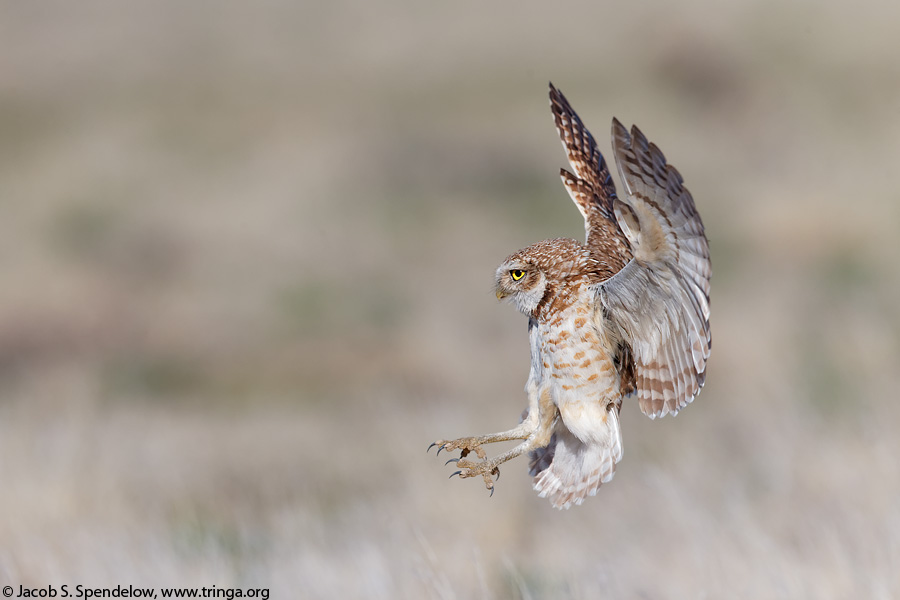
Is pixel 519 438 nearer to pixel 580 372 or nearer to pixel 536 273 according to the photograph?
pixel 580 372

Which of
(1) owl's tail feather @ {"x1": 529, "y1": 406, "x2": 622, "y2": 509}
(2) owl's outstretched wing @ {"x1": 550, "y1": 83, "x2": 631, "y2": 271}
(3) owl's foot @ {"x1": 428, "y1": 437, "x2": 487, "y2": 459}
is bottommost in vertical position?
(1) owl's tail feather @ {"x1": 529, "y1": 406, "x2": 622, "y2": 509}

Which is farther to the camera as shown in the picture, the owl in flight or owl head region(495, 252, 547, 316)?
owl head region(495, 252, 547, 316)

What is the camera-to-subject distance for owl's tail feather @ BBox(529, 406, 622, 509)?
3373mm

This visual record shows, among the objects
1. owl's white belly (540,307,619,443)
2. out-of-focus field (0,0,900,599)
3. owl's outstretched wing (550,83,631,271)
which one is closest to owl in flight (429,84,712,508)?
owl's white belly (540,307,619,443)

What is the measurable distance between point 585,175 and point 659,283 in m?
1.40

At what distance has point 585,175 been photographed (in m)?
4.38

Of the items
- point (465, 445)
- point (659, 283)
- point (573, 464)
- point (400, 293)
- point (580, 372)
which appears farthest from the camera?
point (400, 293)

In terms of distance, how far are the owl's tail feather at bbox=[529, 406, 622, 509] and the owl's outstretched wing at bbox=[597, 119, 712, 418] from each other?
0.49 feet

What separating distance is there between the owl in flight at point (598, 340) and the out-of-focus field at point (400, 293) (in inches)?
30.2

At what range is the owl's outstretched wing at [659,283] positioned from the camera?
2.81m

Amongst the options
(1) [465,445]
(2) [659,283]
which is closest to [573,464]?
(1) [465,445]

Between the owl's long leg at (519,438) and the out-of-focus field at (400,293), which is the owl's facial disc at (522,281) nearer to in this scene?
the owl's long leg at (519,438)

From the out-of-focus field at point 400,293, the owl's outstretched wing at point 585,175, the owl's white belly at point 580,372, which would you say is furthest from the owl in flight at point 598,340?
the out-of-focus field at point 400,293

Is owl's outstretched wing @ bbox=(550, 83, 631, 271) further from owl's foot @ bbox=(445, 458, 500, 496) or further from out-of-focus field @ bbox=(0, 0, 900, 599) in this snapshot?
out-of-focus field @ bbox=(0, 0, 900, 599)
